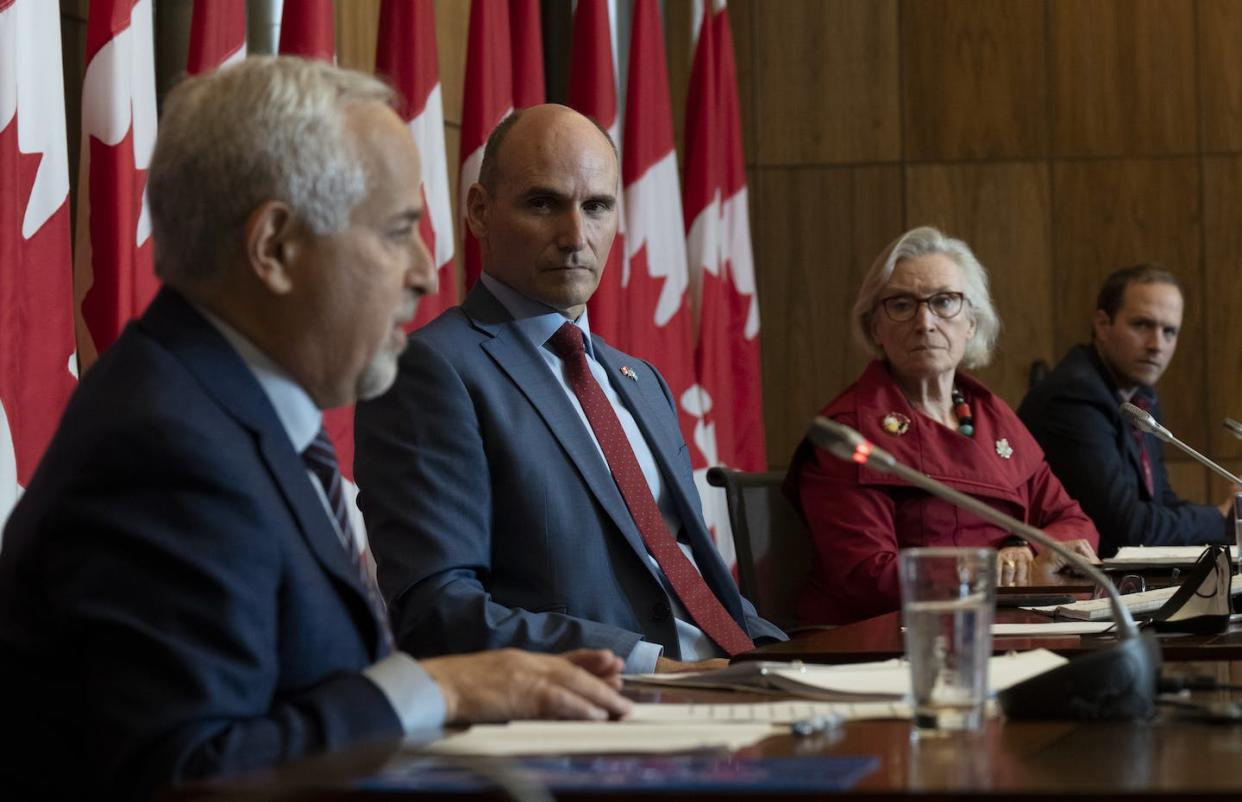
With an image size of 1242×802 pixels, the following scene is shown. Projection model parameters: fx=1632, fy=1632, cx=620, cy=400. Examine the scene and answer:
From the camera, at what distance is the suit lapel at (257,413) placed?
1.46 m

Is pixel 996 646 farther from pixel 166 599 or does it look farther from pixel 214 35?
pixel 214 35

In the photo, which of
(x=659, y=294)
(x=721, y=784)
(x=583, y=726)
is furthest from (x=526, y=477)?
(x=659, y=294)

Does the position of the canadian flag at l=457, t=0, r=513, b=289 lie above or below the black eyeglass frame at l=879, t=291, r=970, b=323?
above

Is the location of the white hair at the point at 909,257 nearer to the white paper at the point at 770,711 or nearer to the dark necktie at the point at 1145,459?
the dark necktie at the point at 1145,459

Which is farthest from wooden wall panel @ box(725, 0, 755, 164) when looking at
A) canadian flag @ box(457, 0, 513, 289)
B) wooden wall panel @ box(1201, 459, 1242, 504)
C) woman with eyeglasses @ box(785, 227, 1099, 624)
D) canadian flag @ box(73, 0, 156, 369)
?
canadian flag @ box(73, 0, 156, 369)

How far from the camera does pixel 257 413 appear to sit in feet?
4.85

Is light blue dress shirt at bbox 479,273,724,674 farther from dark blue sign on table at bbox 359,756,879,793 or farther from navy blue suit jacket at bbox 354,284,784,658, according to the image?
dark blue sign on table at bbox 359,756,879,793

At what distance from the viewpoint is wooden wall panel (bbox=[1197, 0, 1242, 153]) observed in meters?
7.08

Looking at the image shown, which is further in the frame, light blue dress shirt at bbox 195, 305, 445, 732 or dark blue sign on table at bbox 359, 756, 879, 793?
light blue dress shirt at bbox 195, 305, 445, 732

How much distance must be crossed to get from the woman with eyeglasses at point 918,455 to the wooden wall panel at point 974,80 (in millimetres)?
3218

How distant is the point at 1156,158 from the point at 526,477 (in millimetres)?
5302

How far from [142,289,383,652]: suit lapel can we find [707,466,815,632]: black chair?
2015 millimetres

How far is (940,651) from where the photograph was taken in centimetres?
138

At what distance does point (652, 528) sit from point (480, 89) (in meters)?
2.22
